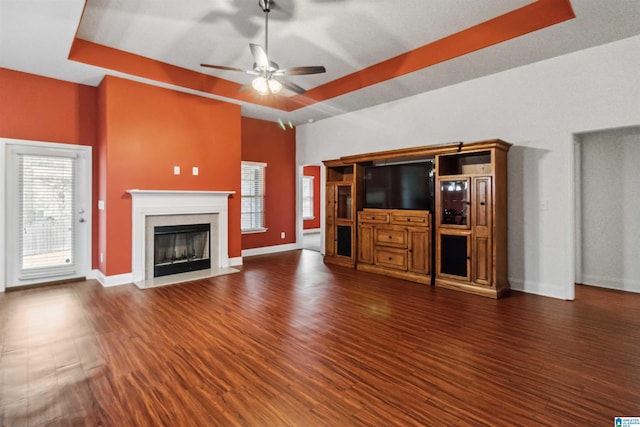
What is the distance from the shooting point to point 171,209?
505 cm

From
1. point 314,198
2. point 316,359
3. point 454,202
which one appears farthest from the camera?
point 314,198

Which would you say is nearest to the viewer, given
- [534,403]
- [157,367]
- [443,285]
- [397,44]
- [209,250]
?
[534,403]

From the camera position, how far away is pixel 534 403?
192cm

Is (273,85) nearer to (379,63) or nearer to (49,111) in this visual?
(379,63)

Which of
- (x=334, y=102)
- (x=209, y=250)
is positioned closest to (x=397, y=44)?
(x=334, y=102)

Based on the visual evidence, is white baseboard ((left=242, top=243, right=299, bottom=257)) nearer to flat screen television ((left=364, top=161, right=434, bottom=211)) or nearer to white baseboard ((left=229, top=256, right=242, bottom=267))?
white baseboard ((left=229, top=256, right=242, bottom=267))

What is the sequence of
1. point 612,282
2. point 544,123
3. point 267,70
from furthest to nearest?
point 612,282 → point 544,123 → point 267,70

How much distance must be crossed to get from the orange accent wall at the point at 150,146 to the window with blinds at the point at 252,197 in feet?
3.65

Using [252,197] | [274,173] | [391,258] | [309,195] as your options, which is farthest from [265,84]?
[309,195]

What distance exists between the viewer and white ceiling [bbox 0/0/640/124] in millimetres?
3203

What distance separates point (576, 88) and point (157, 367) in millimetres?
5328

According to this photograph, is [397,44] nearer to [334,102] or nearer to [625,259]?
[334,102]

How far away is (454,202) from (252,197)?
4.33 meters

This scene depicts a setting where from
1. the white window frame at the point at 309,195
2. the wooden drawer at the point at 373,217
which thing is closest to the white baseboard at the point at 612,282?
the wooden drawer at the point at 373,217
